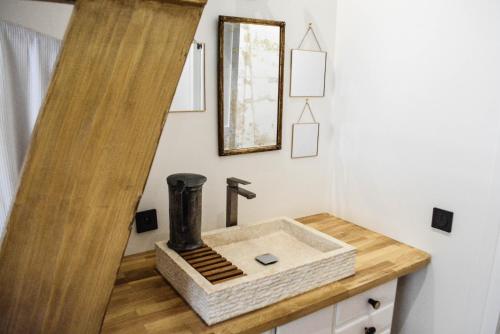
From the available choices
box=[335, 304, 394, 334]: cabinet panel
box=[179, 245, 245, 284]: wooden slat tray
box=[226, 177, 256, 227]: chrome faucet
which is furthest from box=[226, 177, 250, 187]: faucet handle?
box=[335, 304, 394, 334]: cabinet panel

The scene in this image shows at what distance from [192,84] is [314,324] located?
3.31 feet

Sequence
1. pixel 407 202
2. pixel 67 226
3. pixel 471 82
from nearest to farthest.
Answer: pixel 67 226
pixel 471 82
pixel 407 202

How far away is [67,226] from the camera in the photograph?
2.79ft

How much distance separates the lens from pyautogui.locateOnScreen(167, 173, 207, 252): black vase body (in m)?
1.35

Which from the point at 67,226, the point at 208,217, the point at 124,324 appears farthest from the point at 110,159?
the point at 208,217

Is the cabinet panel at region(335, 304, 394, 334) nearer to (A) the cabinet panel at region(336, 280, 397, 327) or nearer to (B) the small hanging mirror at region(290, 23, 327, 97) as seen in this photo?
(A) the cabinet panel at region(336, 280, 397, 327)

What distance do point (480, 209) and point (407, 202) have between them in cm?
31

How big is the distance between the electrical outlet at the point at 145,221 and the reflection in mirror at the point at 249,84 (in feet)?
1.29

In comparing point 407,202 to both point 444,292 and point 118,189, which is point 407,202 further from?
point 118,189

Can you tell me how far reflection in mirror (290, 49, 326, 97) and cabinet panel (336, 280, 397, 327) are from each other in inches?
37.0

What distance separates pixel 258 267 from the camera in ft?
4.71

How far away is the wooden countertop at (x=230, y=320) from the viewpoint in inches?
44.2

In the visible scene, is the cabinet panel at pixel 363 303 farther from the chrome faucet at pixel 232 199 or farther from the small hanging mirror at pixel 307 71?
the small hanging mirror at pixel 307 71

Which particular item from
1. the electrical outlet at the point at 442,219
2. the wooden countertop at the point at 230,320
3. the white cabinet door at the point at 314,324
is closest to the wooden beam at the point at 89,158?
the wooden countertop at the point at 230,320
